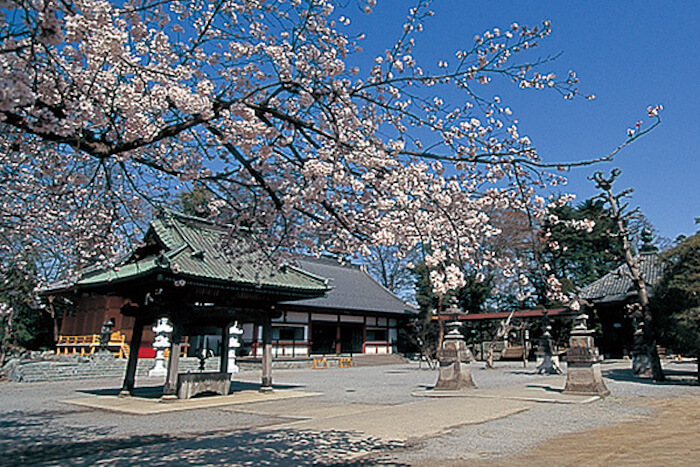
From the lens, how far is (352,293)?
104 feet

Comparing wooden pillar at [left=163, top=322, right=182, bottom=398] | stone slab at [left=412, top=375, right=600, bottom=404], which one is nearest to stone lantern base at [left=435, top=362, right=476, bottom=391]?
stone slab at [left=412, top=375, right=600, bottom=404]

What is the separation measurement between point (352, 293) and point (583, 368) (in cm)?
2160

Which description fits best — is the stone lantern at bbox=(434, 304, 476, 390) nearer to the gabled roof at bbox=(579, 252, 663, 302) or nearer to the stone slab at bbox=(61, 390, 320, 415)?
the stone slab at bbox=(61, 390, 320, 415)

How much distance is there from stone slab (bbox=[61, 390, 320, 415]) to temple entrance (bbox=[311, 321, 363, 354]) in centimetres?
1723

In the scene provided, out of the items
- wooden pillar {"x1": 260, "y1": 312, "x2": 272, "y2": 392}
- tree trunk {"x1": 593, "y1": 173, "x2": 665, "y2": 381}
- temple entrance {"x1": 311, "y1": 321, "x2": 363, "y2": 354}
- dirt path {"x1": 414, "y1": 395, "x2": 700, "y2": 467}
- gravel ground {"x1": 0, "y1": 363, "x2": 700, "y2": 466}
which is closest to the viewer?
dirt path {"x1": 414, "y1": 395, "x2": 700, "y2": 467}

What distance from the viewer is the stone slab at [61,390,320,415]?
9.72 meters

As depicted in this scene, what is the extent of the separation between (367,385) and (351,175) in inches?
453

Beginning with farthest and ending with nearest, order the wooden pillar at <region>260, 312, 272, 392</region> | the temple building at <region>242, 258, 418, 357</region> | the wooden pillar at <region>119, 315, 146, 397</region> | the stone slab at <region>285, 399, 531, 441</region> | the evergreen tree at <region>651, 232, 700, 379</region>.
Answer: the temple building at <region>242, 258, 418, 357</region> < the wooden pillar at <region>260, 312, 272, 392</region> < the evergreen tree at <region>651, 232, 700, 379</region> < the wooden pillar at <region>119, 315, 146, 397</region> < the stone slab at <region>285, 399, 531, 441</region>

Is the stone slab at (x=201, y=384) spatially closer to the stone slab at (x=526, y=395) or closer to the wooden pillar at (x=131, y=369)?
the wooden pillar at (x=131, y=369)

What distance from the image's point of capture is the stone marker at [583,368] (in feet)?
34.8

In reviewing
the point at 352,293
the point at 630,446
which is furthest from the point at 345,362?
the point at 630,446

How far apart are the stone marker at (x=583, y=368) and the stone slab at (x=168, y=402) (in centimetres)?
634

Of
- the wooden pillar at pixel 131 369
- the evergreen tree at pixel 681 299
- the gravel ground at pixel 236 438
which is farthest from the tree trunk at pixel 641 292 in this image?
the wooden pillar at pixel 131 369

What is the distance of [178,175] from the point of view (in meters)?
4.91
